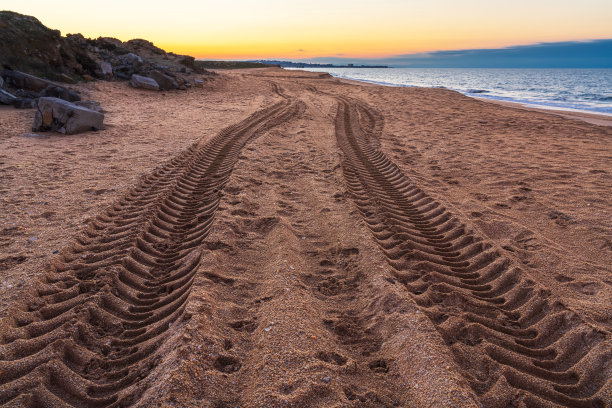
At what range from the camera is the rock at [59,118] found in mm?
8453

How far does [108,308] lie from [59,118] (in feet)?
25.5

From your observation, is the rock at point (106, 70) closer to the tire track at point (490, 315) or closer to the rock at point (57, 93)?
the rock at point (57, 93)

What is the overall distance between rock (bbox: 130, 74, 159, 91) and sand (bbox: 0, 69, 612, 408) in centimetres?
1009

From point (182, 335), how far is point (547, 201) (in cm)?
547

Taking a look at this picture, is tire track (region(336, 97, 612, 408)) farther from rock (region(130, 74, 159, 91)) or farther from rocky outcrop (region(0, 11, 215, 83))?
rocky outcrop (region(0, 11, 215, 83))

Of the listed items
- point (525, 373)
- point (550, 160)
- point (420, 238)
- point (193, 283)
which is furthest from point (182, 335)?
point (550, 160)

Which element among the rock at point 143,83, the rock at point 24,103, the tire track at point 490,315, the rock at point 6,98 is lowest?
the tire track at point 490,315

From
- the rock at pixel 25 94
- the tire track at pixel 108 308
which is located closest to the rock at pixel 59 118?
the rock at pixel 25 94

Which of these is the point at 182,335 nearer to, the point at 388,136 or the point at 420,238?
the point at 420,238

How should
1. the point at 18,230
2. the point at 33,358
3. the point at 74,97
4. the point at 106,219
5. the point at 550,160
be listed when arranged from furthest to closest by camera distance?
the point at 74,97, the point at 550,160, the point at 106,219, the point at 18,230, the point at 33,358

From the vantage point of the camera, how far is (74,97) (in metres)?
11.3

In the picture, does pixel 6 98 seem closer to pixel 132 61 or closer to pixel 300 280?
pixel 132 61

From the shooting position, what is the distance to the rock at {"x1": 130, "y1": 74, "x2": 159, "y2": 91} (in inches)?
638

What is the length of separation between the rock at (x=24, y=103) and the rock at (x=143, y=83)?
5689 mm
